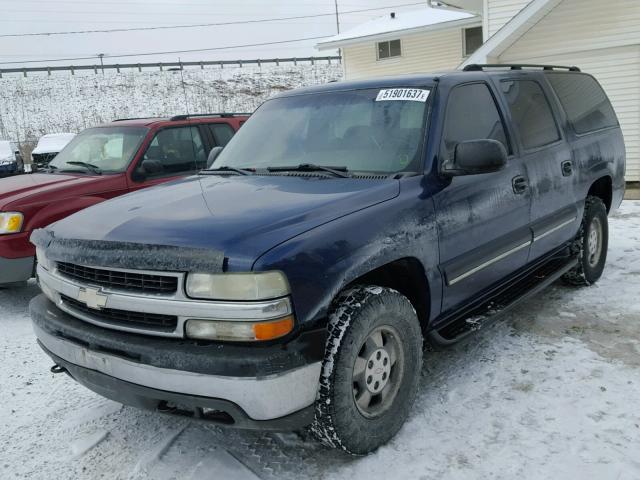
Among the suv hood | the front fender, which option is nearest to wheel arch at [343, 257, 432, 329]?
the suv hood

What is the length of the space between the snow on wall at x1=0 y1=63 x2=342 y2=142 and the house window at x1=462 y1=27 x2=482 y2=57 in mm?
24706

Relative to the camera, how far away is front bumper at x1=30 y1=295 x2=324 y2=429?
2.32m

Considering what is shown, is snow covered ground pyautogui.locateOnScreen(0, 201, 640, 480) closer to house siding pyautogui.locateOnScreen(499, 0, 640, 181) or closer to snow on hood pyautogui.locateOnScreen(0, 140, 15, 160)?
house siding pyautogui.locateOnScreen(499, 0, 640, 181)

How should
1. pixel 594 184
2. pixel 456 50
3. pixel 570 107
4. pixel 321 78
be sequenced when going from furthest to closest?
pixel 321 78 < pixel 456 50 < pixel 594 184 < pixel 570 107

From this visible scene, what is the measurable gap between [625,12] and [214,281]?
11.1m

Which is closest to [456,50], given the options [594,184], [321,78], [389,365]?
[594,184]

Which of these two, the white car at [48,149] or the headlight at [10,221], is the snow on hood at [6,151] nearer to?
the white car at [48,149]

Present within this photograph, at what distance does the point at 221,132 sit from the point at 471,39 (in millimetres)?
15555

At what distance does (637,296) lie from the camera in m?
4.95

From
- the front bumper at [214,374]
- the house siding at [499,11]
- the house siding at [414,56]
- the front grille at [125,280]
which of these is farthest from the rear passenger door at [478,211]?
the house siding at [414,56]

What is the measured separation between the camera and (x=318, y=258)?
8.16 ft

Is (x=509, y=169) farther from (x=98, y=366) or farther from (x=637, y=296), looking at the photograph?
(x=98, y=366)

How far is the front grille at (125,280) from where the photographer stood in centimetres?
247

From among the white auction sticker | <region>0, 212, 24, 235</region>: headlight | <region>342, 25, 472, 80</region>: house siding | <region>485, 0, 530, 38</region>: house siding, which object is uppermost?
<region>485, 0, 530, 38</region>: house siding
